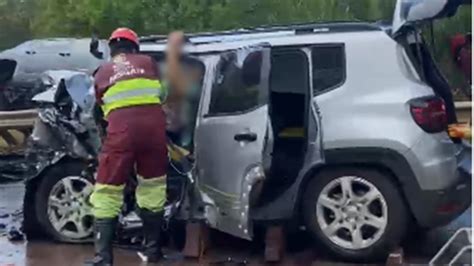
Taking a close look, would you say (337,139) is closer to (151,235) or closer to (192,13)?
(151,235)

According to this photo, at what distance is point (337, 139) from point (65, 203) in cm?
234

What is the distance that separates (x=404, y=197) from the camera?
848cm

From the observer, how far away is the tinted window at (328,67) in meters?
8.70

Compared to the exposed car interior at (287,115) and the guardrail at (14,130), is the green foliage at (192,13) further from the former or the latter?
the exposed car interior at (287,115)

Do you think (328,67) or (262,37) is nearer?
(328,67)

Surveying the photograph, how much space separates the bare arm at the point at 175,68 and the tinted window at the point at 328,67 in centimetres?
102

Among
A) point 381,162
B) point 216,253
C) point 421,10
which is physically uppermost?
point 421,10

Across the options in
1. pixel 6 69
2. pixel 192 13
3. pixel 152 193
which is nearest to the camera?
pixel 152 193

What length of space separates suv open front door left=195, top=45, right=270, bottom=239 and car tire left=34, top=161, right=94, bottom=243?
1.05m

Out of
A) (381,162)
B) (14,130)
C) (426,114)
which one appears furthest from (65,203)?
(14,130)

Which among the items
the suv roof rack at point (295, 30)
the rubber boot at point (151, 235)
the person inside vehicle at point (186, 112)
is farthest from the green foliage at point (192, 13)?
the rubber boot at point (151, 235)

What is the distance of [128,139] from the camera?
327 inches

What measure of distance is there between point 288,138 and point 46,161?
199 cm

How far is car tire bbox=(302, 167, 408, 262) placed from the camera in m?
8.45
